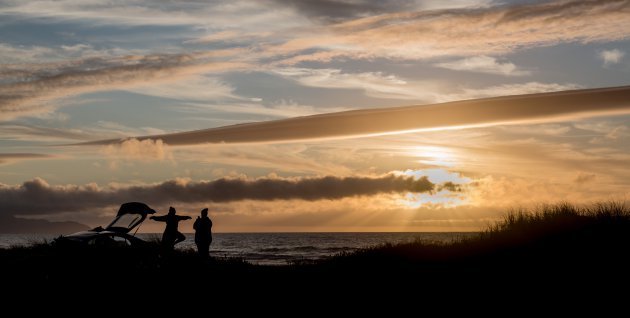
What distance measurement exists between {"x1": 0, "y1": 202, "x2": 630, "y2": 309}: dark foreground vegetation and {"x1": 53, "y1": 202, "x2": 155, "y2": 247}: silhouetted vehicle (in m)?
0.25

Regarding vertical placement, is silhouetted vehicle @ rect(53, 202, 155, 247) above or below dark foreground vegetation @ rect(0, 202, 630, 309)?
above

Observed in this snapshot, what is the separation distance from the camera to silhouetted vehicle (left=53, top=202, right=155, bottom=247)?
66.6 ft

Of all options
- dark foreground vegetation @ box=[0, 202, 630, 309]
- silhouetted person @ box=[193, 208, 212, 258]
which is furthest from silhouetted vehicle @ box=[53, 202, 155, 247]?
silhouetted person @ box=[193, 208, 212, 258]

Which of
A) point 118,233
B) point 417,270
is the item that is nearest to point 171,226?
point 118,233

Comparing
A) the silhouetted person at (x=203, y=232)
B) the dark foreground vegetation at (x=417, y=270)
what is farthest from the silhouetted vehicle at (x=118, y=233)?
the silhouetted person at (x=203, y=232)

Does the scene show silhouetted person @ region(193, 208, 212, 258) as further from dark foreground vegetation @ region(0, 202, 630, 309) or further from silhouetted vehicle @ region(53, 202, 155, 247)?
silhouetted vehicle @ region(53, 202, 155, 247)

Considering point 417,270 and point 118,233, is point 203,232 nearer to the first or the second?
point 118,233

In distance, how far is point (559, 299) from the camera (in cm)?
1558

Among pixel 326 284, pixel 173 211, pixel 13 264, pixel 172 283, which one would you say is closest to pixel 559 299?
pixel 326 284

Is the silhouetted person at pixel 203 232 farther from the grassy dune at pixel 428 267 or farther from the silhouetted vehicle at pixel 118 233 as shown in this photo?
the silhouetted vehicle at pixel 118 233

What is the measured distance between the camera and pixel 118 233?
21141 millimetres

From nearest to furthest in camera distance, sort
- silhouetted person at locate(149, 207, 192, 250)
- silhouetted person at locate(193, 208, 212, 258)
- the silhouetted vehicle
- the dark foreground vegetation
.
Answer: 1. the dark foreground vegetation
2. the silhouetted vehicle
3. silhouetted person at locate(149, 207, 192, 250)
4. silhouetted person at locate(193, 208, 212, 258)

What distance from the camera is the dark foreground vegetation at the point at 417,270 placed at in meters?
17.1

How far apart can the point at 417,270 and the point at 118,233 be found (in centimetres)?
980
